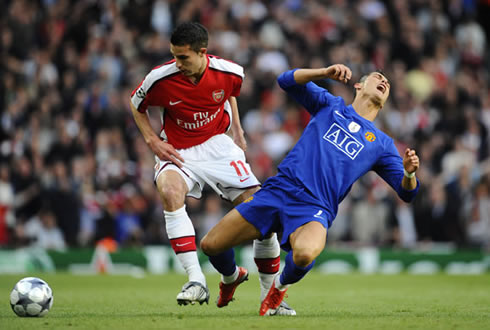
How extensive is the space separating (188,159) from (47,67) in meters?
11.4

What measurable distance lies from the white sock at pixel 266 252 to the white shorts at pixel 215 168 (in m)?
0.58

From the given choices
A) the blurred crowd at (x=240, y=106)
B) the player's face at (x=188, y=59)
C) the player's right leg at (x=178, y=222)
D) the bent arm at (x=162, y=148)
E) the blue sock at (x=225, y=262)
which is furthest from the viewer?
the blurred crowd at (x=240, y=106)

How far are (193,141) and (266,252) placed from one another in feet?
4.44

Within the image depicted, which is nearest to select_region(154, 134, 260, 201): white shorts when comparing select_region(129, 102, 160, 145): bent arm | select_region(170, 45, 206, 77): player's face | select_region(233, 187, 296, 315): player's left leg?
select_region(129, 102, 160, 145): bent arm

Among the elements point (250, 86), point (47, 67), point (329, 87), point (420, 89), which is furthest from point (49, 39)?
point (420, 89)

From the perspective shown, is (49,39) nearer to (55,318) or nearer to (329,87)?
(329,87)

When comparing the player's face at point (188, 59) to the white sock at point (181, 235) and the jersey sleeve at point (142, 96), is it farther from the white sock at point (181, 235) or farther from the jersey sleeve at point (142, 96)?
the white sock at point (181, 235)

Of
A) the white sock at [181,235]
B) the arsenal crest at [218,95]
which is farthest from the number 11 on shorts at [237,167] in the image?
the white sock at [181,235]

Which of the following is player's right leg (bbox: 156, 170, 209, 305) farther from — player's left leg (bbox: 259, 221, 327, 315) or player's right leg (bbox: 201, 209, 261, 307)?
player's left leg (bbox: 259, 221, 327, 315)

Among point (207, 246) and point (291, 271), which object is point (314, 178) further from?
point (207, 246)

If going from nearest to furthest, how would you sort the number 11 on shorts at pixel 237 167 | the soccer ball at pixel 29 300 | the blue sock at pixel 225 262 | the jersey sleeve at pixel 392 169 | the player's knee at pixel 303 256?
the player's knee at pixel 303 256 < the soccer ball at pixel 29 300 < the jersey sleeve at pixel 392 169 < the blue sock at pixel 225 262 < the number 11 on shorts at pixel 237 167

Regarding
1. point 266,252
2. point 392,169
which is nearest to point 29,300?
point 266,252

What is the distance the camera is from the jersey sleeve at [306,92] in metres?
7.59

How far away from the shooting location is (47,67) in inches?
730
